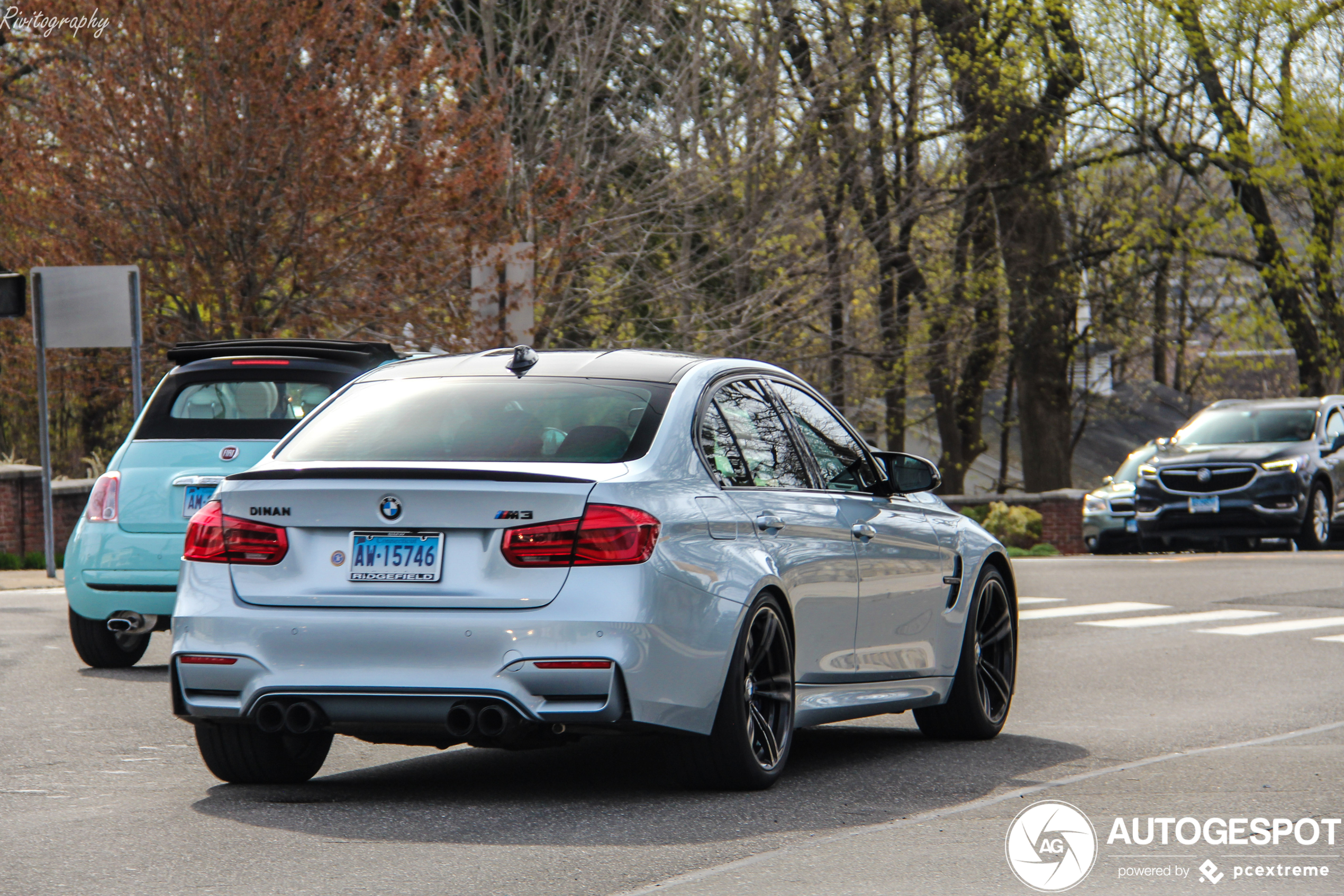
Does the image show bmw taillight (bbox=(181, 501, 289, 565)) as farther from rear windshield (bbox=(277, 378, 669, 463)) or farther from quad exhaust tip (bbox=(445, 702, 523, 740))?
quad exhaust tip (bbox=(445, 702, 523, 740))

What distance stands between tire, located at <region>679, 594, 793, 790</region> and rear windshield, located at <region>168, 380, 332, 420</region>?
4551mm

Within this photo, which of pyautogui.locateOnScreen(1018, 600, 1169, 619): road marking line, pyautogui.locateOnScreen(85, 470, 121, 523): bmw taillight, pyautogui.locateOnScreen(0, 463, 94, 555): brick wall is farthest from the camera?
pyautogui.locateOnScreen(0, 463, 94, 555): brick wall

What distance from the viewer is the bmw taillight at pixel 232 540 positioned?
634 centimetres

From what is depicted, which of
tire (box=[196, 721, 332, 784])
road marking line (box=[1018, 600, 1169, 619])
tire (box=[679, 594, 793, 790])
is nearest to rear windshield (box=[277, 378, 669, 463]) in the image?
tire (box=[679, 594, 793, 790])

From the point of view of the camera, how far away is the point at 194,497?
34.1 feet

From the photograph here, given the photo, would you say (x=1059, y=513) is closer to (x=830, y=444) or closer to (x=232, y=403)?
(x=232, y=403)

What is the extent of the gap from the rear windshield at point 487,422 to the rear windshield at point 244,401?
12.0 ft

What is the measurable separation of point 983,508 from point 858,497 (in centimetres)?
2588

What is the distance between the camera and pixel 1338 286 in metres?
37.2

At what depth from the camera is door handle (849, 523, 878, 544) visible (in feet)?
24.8

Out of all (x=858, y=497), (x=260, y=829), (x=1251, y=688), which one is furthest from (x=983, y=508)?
(x=260, y=829)

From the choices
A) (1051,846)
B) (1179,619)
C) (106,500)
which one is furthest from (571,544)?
(1179,619)

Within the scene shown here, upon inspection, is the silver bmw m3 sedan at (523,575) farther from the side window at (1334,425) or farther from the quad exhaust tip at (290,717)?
the side window at (1334,425)

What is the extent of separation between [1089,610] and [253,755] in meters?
10.5
